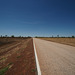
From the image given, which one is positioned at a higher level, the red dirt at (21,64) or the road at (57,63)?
the road at (57,63)

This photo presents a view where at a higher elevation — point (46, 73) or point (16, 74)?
point (46, 73)

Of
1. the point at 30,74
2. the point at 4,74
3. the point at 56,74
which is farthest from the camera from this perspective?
the point at 4,74

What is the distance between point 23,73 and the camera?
129 inches

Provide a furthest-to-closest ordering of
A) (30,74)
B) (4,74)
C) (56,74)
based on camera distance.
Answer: (4,74), (30,74), (56,74)

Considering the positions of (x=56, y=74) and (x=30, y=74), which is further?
(x=30, y=74)

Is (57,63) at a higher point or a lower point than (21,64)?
higher

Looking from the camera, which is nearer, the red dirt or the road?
the road

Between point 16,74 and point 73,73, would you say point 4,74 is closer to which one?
point 16,74

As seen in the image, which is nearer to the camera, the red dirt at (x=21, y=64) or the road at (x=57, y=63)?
the road at (x=57, y=63)

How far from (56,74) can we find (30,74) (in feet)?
4.87

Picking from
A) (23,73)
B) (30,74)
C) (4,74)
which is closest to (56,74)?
(30,74)

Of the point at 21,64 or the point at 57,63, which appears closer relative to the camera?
the point at 57,63

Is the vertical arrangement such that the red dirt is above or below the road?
below

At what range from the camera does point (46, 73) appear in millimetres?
3010
